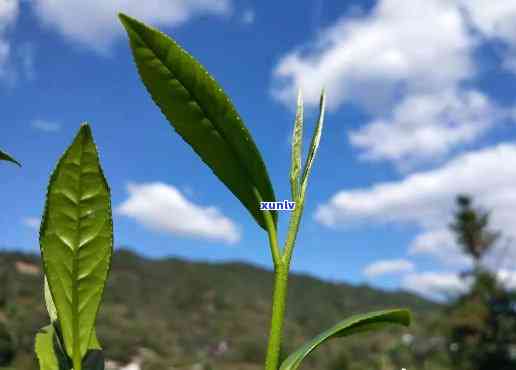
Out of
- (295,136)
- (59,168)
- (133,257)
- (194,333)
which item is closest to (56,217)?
(59,168)

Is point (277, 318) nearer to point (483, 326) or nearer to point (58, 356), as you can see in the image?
point (58, 356)

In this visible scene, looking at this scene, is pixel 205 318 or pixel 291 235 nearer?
pixel 291 235

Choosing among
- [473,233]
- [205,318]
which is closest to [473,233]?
[473,233]

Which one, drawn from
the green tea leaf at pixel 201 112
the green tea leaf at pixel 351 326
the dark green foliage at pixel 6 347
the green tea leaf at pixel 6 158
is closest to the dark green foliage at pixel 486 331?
the dark green foliage at pixel 6 347

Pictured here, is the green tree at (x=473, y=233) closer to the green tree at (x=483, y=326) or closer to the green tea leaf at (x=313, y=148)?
the green tree at (x=483, y=326)

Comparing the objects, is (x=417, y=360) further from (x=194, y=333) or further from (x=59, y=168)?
(x=59, y=168)

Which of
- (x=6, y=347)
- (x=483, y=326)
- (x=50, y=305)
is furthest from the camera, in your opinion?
(x=483, y=326)
